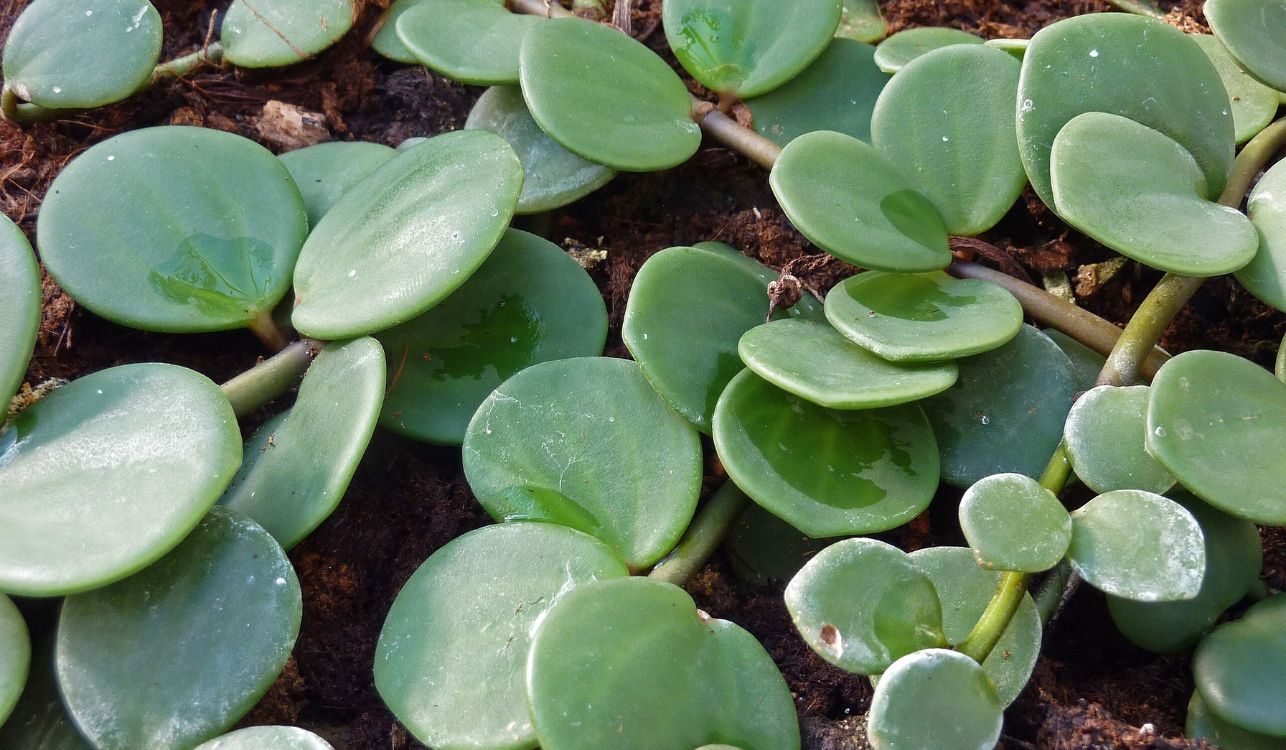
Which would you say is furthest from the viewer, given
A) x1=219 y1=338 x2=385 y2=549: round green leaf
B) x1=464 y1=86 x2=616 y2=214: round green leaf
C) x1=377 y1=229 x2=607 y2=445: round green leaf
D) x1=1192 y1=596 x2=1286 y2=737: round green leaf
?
x1=464 y1=86 x2=616 y2=214: round green leaf

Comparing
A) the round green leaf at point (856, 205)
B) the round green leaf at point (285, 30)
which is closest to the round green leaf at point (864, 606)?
the round green leaf at point (856, 205)

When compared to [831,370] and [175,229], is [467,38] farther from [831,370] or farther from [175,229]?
[831,370]

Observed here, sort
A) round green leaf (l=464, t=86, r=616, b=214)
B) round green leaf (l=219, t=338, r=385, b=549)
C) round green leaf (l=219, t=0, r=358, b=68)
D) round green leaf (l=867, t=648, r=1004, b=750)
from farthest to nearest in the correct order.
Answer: round green leaf (l=219, t=0, r=358, b=68), round green leaf (l=464, t=86, r=616, b=214), round green leaf (l=219, t=338, r=385, b=549), round green leaf (l=867, t=648, r=1004, b=750)

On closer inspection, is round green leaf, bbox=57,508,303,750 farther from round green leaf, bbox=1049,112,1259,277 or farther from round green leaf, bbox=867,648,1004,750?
round green leaf, bbox=1049,112,1259,277

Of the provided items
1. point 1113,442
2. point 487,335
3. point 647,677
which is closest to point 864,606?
point 647,677

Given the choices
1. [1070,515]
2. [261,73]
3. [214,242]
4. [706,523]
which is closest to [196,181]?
[214,242]

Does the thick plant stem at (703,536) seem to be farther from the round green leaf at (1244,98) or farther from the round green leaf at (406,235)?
the round green leaf at (1244,98)

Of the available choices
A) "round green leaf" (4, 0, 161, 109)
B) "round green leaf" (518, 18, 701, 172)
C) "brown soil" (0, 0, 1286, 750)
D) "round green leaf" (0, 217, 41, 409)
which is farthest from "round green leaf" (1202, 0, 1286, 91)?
"round green leaf" (4, 0, 161, 109)
